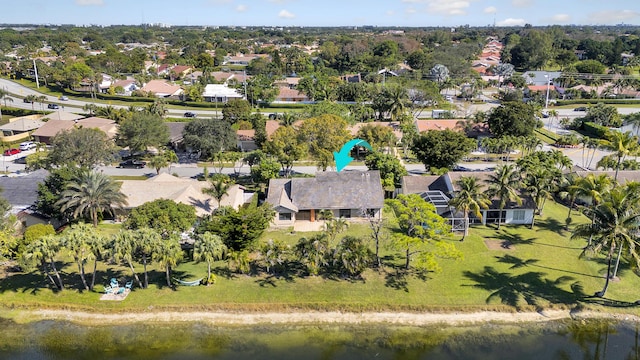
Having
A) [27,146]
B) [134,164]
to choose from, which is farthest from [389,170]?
[27,146]

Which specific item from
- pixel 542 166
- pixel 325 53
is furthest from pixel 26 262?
pixel 325 53

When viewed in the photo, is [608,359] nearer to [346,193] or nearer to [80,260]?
[346,193]

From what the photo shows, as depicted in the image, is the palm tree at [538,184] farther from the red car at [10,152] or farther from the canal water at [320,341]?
the red car at [10,152]

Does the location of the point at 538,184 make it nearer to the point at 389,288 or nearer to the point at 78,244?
the point at 389,288

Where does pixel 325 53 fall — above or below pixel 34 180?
above

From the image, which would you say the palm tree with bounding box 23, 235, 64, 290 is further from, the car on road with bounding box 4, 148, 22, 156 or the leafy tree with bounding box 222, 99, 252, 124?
the leafy tree with bounding box 222, 99, 252, 124

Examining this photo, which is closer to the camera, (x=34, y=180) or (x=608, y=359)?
(x=608, y=359)
